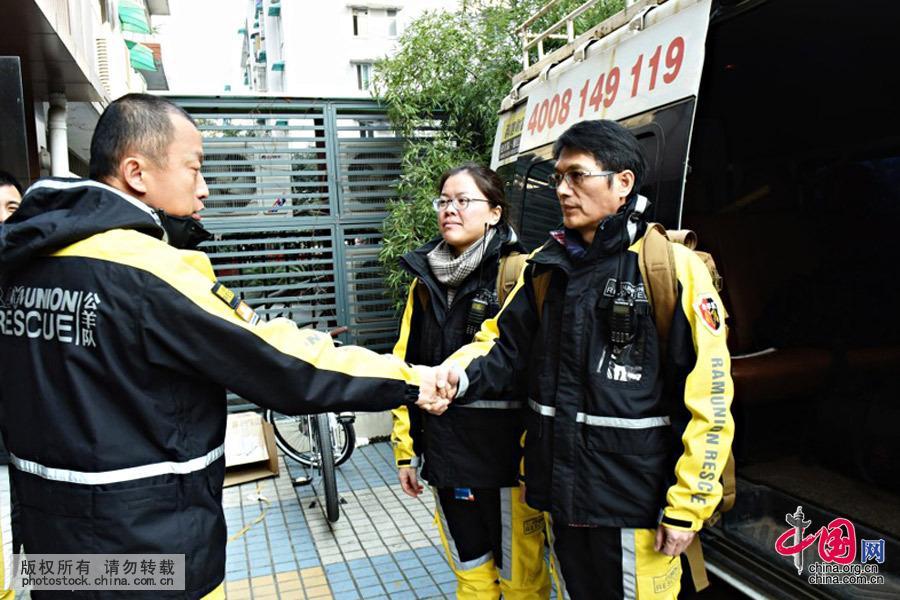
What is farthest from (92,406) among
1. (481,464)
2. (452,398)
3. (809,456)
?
(809,456)

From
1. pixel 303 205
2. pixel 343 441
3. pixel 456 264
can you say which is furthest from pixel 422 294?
pixel 303 205

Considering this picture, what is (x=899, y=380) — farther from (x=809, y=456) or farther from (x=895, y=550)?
(x=895, y=550)

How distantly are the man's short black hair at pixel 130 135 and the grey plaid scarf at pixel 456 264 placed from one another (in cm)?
119

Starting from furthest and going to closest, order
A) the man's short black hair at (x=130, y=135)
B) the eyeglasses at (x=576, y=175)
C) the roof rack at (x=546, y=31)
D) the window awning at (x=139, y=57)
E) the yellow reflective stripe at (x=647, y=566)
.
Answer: the window awning at (x=139, y=57) < the roof rack at (x=546, y=31) < the eyeglasses at (x=576, y=175) < the yellow reflective stripe at (x=647, y=566) < the man's short black hair at (x=130, y=135)

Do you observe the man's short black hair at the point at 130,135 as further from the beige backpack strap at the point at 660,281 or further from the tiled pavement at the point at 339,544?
the tiled pavement at the point at 339,544

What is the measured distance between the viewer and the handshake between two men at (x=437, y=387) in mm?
2105

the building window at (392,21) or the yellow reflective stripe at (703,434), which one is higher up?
the building window at (392,21)

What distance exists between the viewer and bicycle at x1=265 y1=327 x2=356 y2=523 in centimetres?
448

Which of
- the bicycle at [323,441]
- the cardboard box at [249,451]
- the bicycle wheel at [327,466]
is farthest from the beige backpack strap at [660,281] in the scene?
the cardboard box at [249,451]

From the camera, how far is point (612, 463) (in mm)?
1945

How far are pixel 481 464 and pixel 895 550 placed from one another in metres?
1.97

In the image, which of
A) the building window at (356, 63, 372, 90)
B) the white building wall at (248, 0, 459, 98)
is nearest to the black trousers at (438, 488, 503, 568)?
the white building wall at (248, 0, 459, 98)

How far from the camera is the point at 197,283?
1.63 m

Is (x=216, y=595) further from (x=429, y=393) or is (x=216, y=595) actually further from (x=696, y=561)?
(x=696, y=561)
